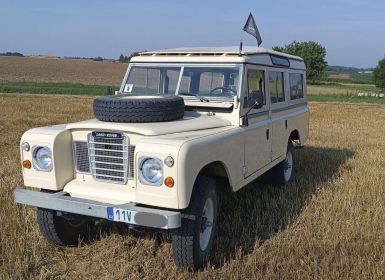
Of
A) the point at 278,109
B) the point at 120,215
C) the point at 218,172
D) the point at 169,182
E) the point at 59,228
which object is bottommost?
the point at 59,228

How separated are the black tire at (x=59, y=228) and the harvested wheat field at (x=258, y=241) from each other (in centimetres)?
11

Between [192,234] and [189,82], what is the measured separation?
216cm

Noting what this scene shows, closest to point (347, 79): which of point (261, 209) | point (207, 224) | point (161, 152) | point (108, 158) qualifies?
point (261, 209)

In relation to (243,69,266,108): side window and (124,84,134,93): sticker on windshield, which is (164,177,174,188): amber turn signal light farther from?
(124,84,134,93): sticker on windshield

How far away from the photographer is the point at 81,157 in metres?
4.12

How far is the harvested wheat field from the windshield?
154 cm

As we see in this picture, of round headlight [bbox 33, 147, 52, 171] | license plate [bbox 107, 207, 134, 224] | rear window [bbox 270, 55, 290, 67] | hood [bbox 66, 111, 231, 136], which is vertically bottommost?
license plate [bbox 107, 207, 134, 224]

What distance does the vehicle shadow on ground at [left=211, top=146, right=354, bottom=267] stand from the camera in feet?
15.2

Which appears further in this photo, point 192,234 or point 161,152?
point 192,234

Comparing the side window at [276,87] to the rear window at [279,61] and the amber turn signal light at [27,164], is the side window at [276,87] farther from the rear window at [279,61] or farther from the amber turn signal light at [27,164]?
the amber turn signal light at [27,164]

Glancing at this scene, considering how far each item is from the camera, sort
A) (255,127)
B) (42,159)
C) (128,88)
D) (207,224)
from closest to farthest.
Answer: (42,159)
(207,224)
(255,127)
(128,88)

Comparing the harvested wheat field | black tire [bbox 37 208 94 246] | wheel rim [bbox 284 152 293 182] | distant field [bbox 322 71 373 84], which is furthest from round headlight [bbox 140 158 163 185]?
distant field [bbox 322 71 373 84]

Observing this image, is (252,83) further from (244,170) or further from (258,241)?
(258,241)

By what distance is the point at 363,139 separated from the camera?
12562mm
